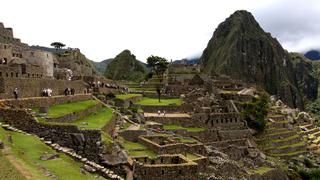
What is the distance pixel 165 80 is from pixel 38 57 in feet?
106

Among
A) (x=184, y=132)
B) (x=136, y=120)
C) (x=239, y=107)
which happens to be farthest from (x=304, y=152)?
(x=136, y=120)

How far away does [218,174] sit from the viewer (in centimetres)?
2898

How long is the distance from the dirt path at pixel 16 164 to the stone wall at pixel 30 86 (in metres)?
9.12

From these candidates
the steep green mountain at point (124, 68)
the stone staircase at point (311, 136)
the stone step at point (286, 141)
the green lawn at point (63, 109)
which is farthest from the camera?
the steep green mountain at point (124, 68)

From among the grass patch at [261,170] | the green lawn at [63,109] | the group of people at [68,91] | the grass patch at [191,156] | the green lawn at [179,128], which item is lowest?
the grass patch at [261,170]

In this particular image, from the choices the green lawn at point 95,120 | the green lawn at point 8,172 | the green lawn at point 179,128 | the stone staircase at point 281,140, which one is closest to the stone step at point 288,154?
the stone staircase at point 281,140

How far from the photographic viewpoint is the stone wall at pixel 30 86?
2205 cm

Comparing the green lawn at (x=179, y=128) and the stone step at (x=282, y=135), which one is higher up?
the green lawn at (x=179, y=128)

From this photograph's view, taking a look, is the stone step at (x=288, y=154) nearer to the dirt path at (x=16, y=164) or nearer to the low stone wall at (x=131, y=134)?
the low stone wall at (x=131, y=134)

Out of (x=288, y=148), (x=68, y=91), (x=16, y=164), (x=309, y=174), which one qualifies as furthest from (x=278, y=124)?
(x=16, y=164)

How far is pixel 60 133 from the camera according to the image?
58.4 ft

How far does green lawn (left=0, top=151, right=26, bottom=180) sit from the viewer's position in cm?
1106

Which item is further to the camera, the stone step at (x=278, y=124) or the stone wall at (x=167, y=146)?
the stone step at (x=278, y=124)

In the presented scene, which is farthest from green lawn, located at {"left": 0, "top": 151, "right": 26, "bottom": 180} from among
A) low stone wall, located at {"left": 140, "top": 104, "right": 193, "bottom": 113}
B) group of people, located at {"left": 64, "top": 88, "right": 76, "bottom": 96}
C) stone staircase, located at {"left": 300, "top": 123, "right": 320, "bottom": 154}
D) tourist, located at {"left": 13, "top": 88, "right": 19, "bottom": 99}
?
stone staircase, located at {"left": 300, "top": 123, "right": 320, "bottom": 154}
